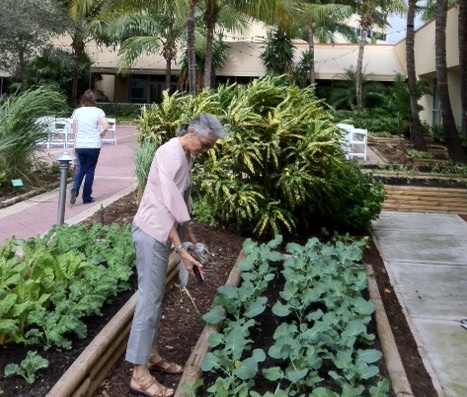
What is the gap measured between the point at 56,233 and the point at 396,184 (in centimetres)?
787

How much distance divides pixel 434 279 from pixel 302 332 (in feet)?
11.3

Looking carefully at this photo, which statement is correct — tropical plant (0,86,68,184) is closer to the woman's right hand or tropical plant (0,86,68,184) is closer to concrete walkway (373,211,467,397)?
concrete walkway (373,211,467,397)

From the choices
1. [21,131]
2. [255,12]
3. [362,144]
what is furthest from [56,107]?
[362,144]

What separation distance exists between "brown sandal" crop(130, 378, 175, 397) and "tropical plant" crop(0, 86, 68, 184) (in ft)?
22.7

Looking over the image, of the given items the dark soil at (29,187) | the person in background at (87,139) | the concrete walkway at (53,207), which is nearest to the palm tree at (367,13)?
the concrete walkway at (53,207)

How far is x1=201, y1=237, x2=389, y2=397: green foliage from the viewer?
3.83 metres

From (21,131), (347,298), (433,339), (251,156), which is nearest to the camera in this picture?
(347,298)

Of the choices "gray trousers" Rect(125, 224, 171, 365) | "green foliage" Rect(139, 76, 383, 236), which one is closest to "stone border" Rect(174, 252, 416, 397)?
"gray trousers" Rect(125, 224, 171, 365)

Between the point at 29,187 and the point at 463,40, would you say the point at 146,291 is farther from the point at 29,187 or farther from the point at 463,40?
the point at 463,40

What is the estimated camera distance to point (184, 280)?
4145 millimetres

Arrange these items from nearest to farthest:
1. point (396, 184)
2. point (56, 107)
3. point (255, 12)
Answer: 1. point (56, 107)
2. point (396, 184)
3. point (255, 12)

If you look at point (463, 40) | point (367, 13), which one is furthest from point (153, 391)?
point (367, 13)

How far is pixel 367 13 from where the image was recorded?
102ft

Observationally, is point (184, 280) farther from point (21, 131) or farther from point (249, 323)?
point (21, 131)
